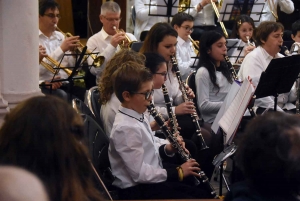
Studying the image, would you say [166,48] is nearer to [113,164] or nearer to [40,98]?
[113,164]

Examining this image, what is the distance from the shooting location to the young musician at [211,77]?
4848mm

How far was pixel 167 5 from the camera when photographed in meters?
7.20

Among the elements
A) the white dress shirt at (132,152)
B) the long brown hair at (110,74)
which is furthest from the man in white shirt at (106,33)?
the white dress shirt at (132,152)

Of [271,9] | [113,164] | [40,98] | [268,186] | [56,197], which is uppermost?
[40,98]

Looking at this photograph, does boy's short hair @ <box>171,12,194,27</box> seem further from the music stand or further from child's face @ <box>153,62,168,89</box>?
child's face @ <box>153,62,168,89</box>

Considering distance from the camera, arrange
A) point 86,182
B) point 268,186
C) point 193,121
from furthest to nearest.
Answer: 1. point 193,121
2. point 268,186
3. point 86,182

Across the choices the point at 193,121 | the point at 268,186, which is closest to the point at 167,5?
the point at 193,121

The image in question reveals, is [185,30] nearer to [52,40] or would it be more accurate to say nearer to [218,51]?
[218,51]

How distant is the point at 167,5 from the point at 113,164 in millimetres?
4306

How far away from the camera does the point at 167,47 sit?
475 centimetres

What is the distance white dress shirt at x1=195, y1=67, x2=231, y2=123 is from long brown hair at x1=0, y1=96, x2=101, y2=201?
11.0ft

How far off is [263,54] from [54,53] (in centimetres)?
188

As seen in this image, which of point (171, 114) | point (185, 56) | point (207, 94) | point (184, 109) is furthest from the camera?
point (185, 56)

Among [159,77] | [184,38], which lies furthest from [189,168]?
[184,38]
